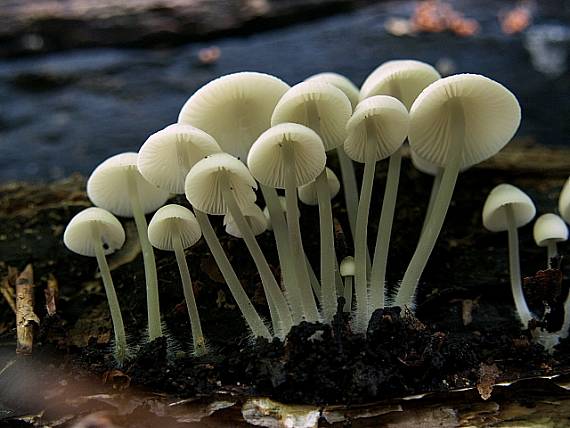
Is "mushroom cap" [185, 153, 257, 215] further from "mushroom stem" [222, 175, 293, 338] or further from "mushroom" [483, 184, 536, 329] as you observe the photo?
"mushroom" [483, 184, 536, 329]

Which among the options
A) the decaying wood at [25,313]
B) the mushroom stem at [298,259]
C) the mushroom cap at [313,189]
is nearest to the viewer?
the mushroom stem at [298,259]

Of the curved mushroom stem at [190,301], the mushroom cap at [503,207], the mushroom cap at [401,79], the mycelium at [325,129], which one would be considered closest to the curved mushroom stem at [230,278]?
the curved mushroom stem at [190,301]

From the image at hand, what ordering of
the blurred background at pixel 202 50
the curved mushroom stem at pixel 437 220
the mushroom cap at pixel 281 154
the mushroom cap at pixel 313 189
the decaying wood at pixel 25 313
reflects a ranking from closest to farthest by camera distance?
1. the mushroom cap at pixel 281 154
2. the curved mushroom stem at pixel 437 220
3. the decaying wood at pixel 25 313
4. the mushroom cap at pixel 313 189
5. the blurred background at pixel 202 50

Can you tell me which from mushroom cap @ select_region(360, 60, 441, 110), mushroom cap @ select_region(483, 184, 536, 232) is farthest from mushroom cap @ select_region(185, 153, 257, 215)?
mushroom cap @ select_region(483, 184, 536, 232)

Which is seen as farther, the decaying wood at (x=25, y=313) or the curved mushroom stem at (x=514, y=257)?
the curved mushroom stem at (x=514, y=257)

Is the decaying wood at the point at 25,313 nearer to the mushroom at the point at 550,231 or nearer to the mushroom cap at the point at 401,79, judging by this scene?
the mushroom cap at the point at 401,79

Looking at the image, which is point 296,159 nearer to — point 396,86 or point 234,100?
point 234,100

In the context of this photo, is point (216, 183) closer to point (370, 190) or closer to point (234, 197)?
point (234, 197)
